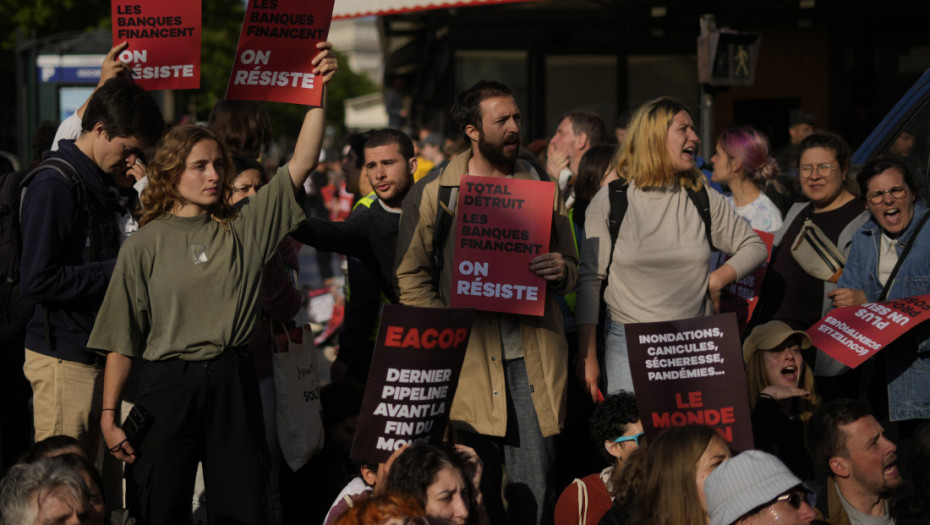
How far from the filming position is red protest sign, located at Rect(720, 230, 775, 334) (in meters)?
6.33

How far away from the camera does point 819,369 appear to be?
643 centimetres

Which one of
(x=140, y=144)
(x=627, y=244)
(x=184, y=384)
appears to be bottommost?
(x=184, y=384)

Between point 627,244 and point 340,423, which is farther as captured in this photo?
point 340,423

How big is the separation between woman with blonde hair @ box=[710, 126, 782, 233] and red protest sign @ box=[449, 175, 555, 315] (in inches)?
106

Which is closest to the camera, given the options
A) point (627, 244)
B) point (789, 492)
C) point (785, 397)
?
point (789, 492)

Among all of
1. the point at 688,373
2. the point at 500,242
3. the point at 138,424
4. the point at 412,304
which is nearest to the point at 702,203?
the point at 688,373

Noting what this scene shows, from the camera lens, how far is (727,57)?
847 centimetres

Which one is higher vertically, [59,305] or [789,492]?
[59,305]

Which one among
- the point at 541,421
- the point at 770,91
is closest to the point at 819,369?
the point at 541,421

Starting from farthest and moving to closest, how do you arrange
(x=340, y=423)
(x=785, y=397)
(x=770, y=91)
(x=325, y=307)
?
(x=770, y=91) → (x=325, y=307) → (x=340, y=423) → (x=785, y=397)

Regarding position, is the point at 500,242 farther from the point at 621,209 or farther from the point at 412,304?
the point at 621,209

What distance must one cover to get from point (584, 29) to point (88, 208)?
11.8 metres

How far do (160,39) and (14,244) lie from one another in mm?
1272

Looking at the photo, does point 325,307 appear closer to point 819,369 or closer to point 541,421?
point 819,369
